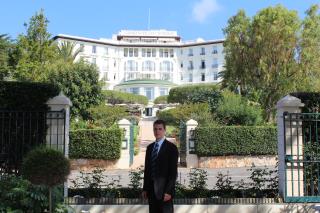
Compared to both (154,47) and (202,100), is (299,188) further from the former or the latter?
(154,47)

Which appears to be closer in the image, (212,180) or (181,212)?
(181,212)

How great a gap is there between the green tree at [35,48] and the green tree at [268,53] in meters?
14.7

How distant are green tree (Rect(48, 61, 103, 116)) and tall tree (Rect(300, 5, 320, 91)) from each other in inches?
650

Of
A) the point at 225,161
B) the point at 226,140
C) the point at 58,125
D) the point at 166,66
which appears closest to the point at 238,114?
the point at 226,140

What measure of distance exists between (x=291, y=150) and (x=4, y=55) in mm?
27806

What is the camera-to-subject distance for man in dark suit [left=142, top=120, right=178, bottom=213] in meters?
5.93

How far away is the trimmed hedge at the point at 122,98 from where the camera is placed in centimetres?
6718

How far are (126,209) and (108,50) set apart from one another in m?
97.7

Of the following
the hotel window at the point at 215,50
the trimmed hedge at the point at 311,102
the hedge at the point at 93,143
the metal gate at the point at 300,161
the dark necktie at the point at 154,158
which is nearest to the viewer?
the dark necktie at the point at 154,158

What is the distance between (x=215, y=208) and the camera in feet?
28.0

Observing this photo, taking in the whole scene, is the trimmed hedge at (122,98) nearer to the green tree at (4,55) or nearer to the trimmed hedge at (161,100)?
the trimmed hedge at (161,100)

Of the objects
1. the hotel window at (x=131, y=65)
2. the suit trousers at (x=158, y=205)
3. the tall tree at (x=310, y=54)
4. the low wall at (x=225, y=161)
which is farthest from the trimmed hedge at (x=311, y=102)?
the hotel window at (x=131, y=65)

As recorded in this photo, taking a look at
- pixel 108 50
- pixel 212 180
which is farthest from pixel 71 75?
pixel 108 50

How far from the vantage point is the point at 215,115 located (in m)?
28.6
